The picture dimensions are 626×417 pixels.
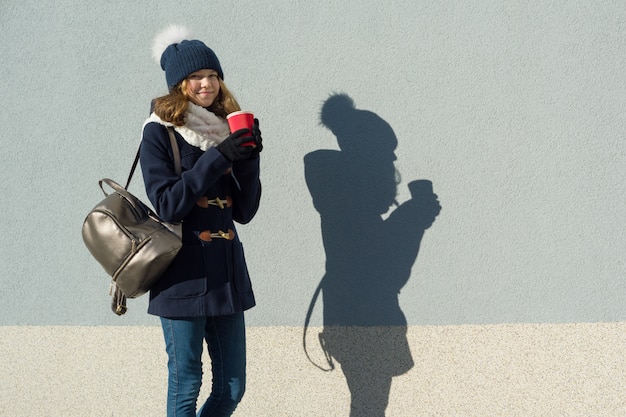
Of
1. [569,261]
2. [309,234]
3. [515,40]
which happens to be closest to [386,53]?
[515,40]

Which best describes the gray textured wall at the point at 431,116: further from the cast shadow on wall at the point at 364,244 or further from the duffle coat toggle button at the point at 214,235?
the duffle coat toggle button at the point at 214,235

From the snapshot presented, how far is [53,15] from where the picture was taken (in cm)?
347

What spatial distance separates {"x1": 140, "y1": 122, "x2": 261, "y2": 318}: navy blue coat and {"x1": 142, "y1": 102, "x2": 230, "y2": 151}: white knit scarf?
0.11 feet

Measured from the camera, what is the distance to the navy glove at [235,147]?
247 centimetres

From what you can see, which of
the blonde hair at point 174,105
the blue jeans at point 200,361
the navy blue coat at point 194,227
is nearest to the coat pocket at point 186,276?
the navy blue coat at point 194,227

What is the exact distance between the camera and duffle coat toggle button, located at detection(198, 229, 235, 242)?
260 cm

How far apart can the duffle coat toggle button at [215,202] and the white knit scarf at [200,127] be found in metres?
0.20

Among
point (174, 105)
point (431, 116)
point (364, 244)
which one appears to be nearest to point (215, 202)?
point (174, 105)

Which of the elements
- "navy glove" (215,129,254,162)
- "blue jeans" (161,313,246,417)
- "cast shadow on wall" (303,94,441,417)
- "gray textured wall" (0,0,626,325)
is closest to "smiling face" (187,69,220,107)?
"navy glove" (215,129,254,162)

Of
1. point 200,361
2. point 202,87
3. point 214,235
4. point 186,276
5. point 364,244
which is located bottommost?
point 200,361

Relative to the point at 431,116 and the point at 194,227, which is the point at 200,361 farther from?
the point at 431,116

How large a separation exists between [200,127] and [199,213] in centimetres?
34

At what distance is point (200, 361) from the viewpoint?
2.69 m

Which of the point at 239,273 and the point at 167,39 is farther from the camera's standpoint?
the point at 167,39
